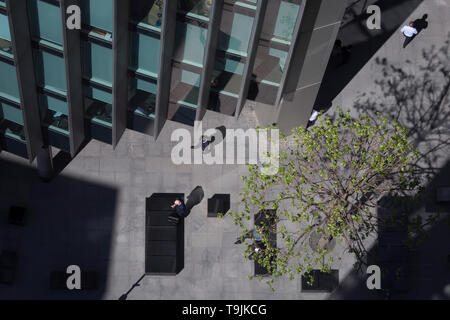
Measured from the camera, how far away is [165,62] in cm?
3488

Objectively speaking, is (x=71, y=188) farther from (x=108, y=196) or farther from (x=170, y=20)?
(x=170, y=20)

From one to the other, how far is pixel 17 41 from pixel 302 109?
15.8m

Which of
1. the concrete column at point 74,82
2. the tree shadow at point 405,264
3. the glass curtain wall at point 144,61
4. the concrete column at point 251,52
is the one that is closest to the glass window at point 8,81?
the concrete column at point 74,82

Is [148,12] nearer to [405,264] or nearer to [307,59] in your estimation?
[307,59]

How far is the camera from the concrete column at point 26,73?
3023 cm

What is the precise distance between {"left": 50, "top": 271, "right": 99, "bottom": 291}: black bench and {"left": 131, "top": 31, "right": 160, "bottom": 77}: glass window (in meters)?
11.7

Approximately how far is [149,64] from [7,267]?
45.4ft

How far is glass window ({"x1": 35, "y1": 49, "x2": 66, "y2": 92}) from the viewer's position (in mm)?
33350

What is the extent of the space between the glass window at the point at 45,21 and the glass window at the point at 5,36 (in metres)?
1.12

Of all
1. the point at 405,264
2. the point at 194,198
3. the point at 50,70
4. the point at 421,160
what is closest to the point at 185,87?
the point at 194,198

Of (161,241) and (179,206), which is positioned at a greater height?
(179,206)

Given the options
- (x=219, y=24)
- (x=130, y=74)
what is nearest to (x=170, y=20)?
(x=219, y=24)

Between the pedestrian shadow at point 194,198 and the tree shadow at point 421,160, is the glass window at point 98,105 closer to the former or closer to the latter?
the pedestrian shadow at point 194,198

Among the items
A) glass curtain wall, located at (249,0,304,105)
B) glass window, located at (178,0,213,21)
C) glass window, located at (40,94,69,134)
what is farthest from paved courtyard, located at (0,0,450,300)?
glass window, located at (178,0,213,21)
